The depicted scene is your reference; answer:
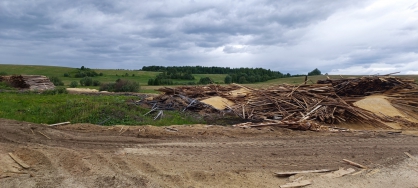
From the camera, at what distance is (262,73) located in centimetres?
7706

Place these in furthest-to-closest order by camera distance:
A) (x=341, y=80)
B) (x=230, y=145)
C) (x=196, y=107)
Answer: (x=341, y=80) < (x=196, y=107) < (x=230, y=145)

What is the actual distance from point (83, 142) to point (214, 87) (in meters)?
10.9

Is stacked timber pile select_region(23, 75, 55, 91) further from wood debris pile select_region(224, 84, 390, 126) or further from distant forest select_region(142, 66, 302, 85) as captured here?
distant forest select_region(142, 66, 302, 85)

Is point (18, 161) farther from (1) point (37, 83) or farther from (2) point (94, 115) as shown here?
(1) point (37, 83)

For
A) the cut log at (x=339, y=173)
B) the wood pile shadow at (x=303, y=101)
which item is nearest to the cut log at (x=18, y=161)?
the cut log at (x=339, y=173)

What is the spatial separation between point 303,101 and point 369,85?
15.2 feet

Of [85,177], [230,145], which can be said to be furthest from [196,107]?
[85,177]

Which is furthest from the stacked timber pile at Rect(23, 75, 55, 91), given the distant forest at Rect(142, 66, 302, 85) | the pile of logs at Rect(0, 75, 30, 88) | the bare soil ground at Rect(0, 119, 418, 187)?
the distant forest at Rect(142, 66, 302, 85)

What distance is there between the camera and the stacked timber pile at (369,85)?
17828mm

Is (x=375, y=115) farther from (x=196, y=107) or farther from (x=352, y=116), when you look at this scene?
(x=196, y=107)

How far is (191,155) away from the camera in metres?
8.45

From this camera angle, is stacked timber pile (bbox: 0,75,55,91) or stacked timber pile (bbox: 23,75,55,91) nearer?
stacked timber pile (bbox: 23,75,55,91)

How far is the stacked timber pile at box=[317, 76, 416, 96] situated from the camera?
17.8 metres

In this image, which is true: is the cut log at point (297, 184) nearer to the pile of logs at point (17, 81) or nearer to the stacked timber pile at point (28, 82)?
the stacked timber pile at point (28, 82)
